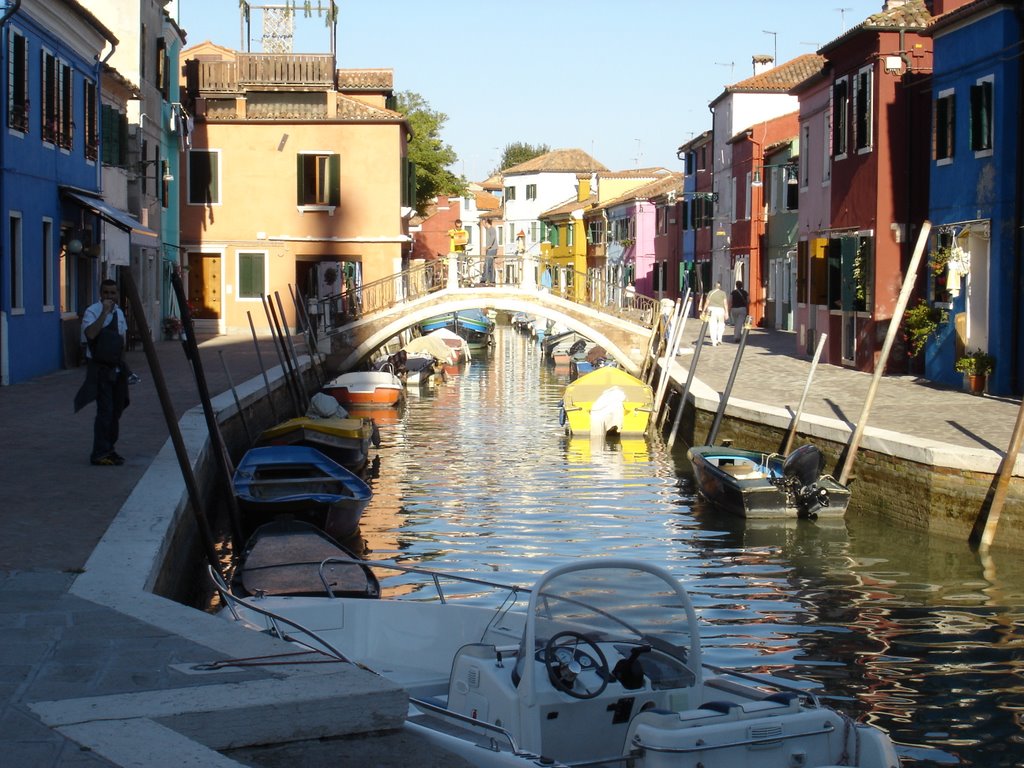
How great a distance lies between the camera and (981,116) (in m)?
20.2

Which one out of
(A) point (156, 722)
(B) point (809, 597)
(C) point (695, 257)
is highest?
(C) point (695, 257)

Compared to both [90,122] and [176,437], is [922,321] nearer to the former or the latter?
[176,437]

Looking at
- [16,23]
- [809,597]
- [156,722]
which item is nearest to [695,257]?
[16,23]

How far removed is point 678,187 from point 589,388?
1236 inches

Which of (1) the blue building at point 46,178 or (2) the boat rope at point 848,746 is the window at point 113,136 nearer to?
(1) the blue building at point 46,178

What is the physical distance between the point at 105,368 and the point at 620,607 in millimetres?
7658

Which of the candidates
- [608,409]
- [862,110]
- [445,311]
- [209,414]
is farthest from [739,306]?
[209,414]

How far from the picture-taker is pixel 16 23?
66.8ft

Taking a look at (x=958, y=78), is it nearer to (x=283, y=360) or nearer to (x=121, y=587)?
(x=283, y=360)

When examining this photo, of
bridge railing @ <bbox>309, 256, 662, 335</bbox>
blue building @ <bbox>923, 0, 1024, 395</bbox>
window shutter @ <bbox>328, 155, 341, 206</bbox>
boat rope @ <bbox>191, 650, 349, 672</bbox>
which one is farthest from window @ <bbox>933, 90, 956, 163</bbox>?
window shutter @ <bbox>328, 155, 341, 206</bbox>

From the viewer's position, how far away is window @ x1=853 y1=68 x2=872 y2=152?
80.2ft

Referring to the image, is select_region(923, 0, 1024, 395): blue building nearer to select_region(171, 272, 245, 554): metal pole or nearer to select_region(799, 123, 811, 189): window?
select_region(799, 123, 811, 189): window

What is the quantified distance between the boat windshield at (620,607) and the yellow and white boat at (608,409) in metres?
18.9

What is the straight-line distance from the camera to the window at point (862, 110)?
80.2 feet
